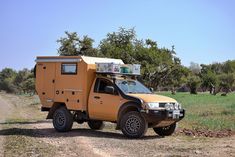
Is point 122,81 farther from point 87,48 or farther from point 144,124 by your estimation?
point 87,48

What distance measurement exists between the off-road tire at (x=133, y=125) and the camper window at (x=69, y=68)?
2800 millimetres

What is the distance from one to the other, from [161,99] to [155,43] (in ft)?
58.5

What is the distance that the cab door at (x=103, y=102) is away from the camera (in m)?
16.8

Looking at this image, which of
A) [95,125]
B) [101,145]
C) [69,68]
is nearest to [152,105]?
[101,145]

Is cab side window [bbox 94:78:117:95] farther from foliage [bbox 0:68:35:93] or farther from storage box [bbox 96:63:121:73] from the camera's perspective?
foliage [bbox 0:68:35:93]

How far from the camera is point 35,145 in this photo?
1383 centimetres

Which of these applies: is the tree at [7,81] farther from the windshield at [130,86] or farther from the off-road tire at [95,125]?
the windshield at [130,86]

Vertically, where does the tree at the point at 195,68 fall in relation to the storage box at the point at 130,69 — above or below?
above

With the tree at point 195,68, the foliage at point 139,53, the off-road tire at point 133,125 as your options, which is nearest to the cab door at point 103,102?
the off-road tire at point 133,125

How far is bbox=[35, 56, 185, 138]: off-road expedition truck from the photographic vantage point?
53.1 ft

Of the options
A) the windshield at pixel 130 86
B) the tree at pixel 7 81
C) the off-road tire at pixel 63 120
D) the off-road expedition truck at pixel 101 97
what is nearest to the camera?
the off-road expedition truck at pixel 101 97

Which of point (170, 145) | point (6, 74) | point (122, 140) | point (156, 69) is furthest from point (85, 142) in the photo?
point (6, 74)

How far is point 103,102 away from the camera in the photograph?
56.2 feet

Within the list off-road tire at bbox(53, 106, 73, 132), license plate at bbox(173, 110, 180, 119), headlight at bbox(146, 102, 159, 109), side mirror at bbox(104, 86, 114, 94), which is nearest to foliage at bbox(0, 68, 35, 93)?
off-road tire at bbox(53, 106, 73, 132)
